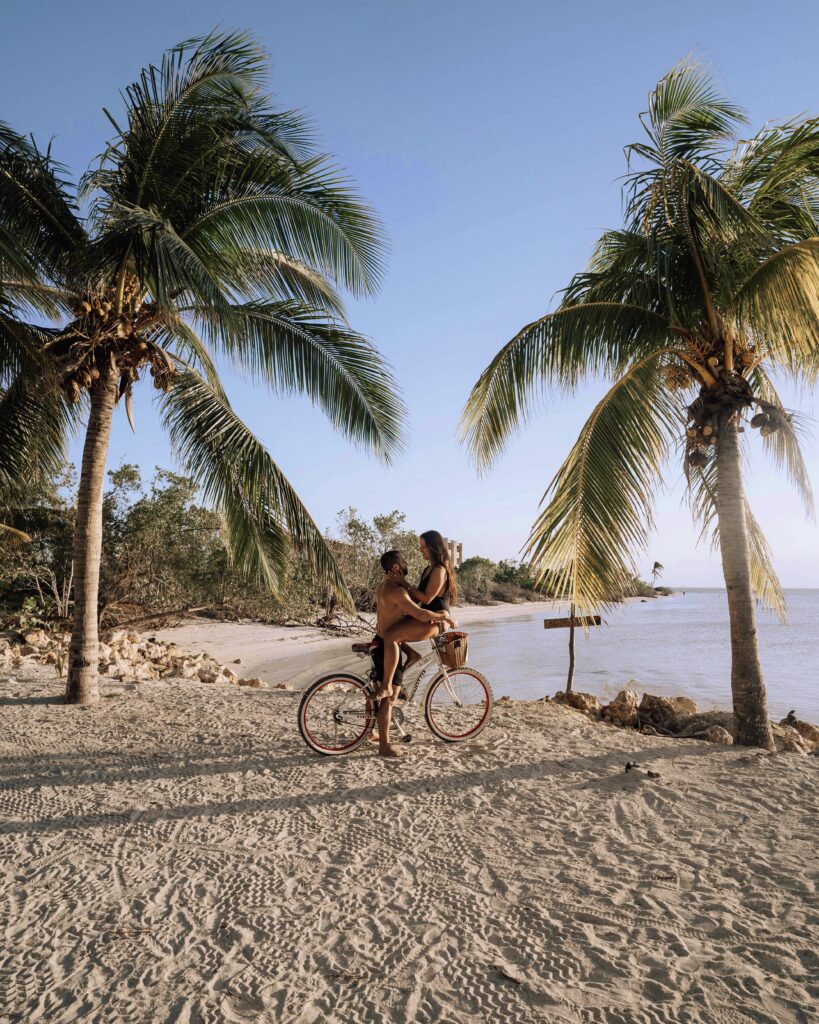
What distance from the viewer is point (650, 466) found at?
590 cm

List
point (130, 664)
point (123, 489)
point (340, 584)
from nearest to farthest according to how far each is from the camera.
Result: point (340, 584)
point (130, 664)
point (123, 489)

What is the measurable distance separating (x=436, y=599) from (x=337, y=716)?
4.02 ft

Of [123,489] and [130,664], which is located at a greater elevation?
[123,489]

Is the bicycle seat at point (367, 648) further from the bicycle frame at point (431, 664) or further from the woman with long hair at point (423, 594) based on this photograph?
the bicycle frame at point (431, 664)

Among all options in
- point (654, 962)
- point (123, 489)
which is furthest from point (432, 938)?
point (123, 489)

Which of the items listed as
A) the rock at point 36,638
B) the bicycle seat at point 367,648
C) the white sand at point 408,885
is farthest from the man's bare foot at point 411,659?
the rock at point 36,638

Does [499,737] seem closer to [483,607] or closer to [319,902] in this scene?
[319,902]

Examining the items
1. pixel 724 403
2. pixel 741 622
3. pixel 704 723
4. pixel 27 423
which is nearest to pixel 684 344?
pixel 724 403

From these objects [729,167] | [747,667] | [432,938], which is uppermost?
[729,167]

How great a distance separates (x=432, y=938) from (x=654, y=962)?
883 millimetres

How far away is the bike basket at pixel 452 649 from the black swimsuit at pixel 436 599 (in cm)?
38

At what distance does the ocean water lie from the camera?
12.9 metres

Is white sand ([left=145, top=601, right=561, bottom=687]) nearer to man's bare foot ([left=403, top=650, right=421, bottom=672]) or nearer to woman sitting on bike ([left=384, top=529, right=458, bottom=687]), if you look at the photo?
man's bare foot ([left=403, top=650, right=421, bottom=672])

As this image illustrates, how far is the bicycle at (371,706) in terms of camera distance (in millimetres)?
5172
